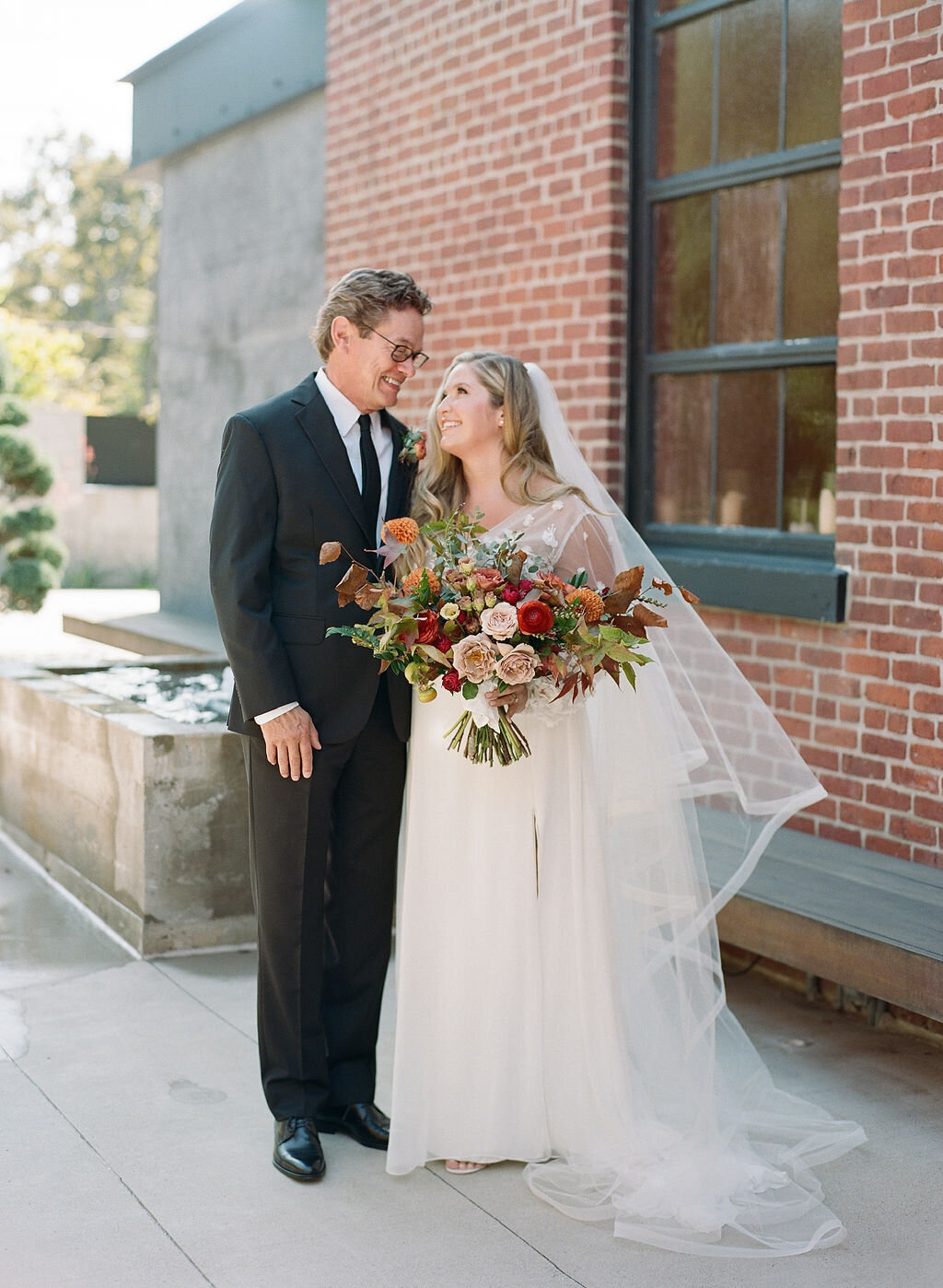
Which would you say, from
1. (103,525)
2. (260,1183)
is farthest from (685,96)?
(103,525)

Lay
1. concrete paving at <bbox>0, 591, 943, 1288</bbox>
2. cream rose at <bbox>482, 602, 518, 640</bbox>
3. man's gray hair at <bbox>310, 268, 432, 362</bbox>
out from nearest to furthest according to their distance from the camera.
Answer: concrete paving at <bbox>0, 591, 943, 1288</bbox>
cream rose at <bbox>482, 602, 518, 640</bbox>
man's gray hair at <bbox>310, 268, 432, 362</bbox>

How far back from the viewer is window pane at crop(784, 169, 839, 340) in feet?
18.3

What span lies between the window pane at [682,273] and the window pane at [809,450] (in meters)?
0.67

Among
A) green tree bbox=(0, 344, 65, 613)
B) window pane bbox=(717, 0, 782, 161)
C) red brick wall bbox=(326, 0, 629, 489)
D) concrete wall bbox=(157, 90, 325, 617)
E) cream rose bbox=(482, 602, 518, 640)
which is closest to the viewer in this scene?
cream rose bbox=(482, 602, 518, 640)

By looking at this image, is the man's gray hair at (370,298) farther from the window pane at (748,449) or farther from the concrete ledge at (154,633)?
the concrete ledge at (154,633)

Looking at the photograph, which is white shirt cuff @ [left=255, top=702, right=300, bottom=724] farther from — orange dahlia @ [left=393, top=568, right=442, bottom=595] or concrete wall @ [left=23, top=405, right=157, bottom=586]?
concrete wall @ [left=23, top=405, right=157, bottom=586]

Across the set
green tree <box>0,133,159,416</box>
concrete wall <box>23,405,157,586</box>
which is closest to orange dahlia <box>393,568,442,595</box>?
concrete wall <box>23,405,157,586</box>

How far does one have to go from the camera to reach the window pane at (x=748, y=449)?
5.94 m

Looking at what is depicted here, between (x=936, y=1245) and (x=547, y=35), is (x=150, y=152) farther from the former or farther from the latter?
(x=936, y=1245)

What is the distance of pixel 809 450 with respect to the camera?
5734 millimetres

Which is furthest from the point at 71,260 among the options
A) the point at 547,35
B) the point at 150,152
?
the point at 547,35

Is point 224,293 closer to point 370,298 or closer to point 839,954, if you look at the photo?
point 370,298

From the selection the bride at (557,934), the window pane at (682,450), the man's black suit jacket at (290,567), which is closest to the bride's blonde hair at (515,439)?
the bride at (557,934)

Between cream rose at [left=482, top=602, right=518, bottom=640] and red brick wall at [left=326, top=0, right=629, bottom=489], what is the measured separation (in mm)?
3306
